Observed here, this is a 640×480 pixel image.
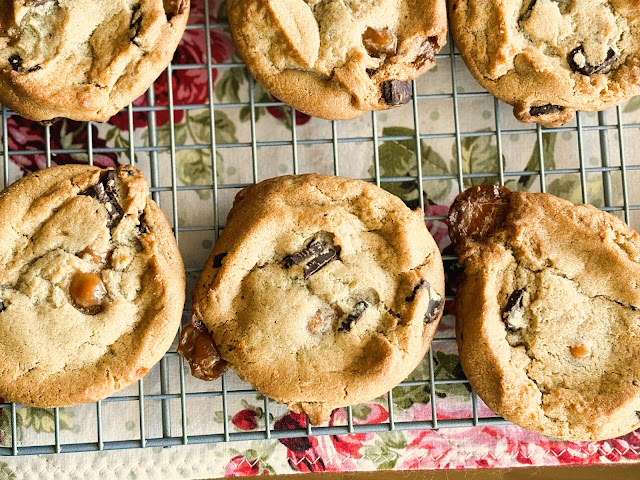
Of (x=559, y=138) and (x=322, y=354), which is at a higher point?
(x=559, y=138)

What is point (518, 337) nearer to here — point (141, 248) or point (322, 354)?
point (322, 354)

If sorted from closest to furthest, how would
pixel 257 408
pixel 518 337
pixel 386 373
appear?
pixel 386 373 → pixel 518 337 → pixel 257 408

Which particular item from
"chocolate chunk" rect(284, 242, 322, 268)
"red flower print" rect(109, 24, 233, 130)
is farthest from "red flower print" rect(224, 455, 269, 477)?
"red flower print" rect(109, 24, 233, 130)

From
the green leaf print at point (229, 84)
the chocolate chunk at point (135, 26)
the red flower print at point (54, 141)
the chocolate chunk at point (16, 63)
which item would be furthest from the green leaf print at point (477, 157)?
the chocolate chunk at point (16, 63)

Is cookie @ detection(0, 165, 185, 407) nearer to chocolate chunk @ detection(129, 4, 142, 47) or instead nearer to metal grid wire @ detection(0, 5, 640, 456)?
metal grid wire @ detection(0, 5, 640, 456)

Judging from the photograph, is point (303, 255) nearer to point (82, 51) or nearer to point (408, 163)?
point (408, 163)

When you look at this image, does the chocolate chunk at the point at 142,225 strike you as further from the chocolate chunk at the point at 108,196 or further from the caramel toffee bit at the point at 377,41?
the caramel toffee bit at the point at 377,41

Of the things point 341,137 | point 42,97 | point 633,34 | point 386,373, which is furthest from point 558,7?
point 42,97
